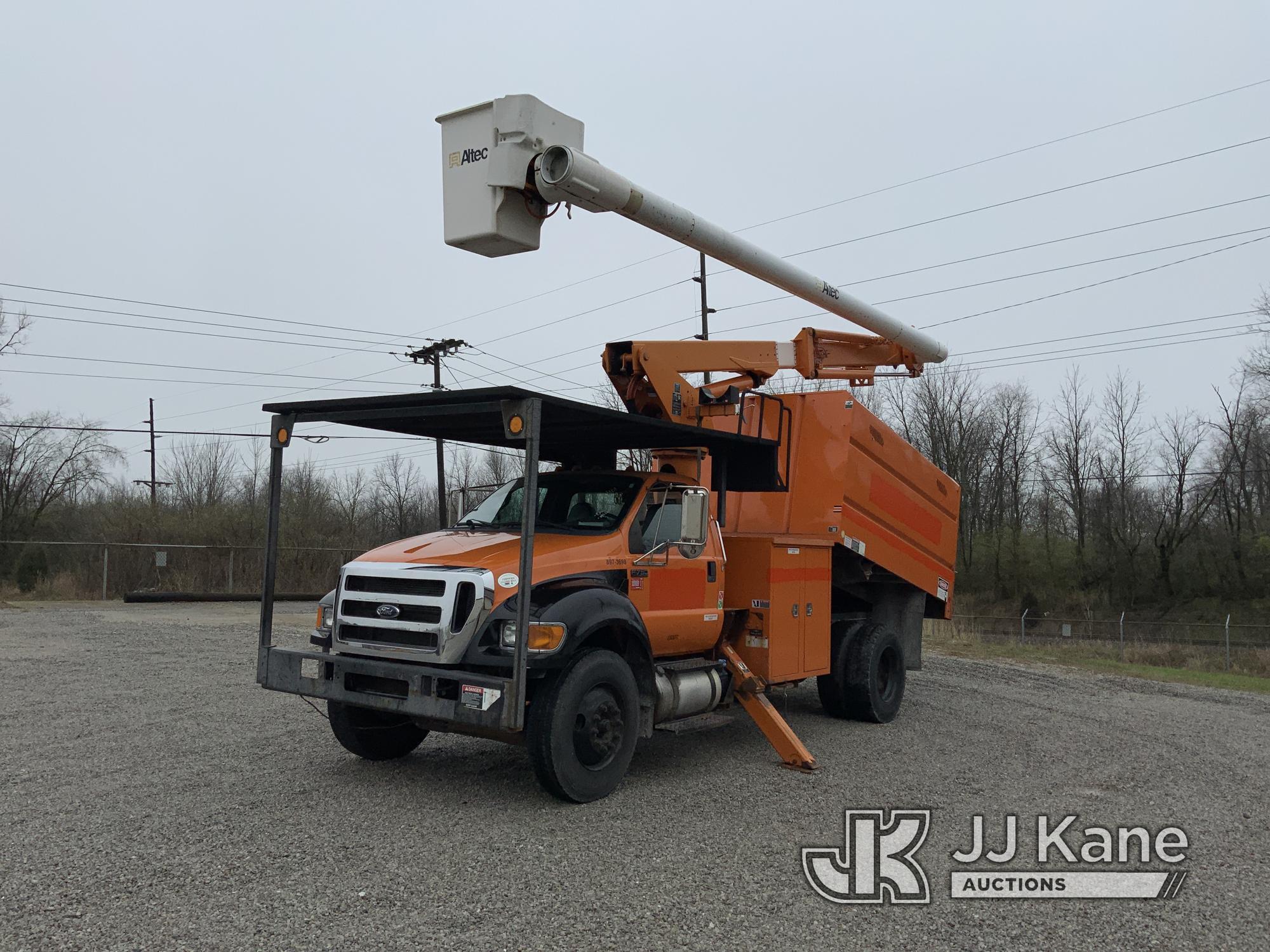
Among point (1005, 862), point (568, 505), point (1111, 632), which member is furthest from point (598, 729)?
point (1111, 632)

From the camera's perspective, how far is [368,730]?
7105 mm

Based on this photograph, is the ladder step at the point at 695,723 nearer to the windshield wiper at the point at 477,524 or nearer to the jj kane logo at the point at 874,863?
the jj kane logo at the point at 874,863

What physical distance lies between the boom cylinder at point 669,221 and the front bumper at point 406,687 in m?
3.19

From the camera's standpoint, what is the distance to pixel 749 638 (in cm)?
817

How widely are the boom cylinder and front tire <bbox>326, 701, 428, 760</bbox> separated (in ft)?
12.9

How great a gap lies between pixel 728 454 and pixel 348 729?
13.1 feet

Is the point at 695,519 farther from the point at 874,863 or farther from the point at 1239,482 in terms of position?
the point at 1239,482

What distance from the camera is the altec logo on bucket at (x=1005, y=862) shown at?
186 inches

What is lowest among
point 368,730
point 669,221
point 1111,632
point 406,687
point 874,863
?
point 1111,632

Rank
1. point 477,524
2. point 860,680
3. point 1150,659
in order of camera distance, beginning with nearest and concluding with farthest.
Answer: point 477,524 < point 860,680 < point 1150,659

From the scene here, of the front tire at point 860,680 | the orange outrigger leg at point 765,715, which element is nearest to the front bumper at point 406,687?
the orange outrigger leg at point 765,715

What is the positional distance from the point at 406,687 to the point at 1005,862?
3.65m

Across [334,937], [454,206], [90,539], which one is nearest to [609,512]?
[454,206]

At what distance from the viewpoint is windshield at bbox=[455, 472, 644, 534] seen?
7.20 metres
